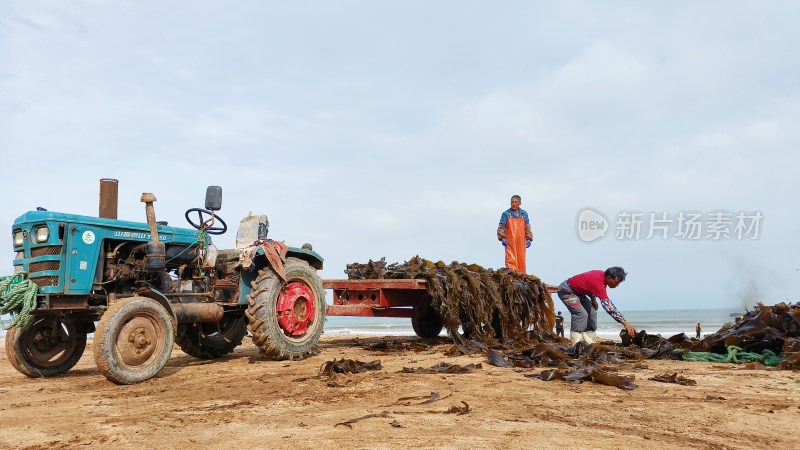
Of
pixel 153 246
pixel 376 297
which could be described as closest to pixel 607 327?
pixel 376 297

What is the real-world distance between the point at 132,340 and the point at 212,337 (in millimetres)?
2334

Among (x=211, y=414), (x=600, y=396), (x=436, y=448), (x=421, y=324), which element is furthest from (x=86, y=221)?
(x=421, y=324)

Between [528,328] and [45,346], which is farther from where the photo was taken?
[528,328]

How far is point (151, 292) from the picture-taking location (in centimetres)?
564

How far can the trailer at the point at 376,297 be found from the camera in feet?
25.1

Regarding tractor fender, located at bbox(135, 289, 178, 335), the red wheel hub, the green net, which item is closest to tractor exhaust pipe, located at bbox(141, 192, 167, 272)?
tractor fender, located at bbox(135, 289, 178, 335)

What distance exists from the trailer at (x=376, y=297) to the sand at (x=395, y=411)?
179 centimetres

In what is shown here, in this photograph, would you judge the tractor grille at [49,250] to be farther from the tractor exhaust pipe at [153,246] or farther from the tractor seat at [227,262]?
the tractor seat at [227,262]

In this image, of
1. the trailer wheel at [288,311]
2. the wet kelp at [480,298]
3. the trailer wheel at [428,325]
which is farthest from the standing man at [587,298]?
the trailer wheel at [288,311]

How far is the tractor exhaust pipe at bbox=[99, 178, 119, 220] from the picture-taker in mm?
6211

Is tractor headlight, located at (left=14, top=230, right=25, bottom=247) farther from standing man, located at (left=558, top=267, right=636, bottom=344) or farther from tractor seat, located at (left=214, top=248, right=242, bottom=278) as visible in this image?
standing man, located at (left=558, top=267, right=636, bottom=344)

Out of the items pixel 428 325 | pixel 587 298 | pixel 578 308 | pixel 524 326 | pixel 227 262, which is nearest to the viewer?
pixel 227 262

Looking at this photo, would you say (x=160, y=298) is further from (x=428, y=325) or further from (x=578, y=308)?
(x=578, y=308)

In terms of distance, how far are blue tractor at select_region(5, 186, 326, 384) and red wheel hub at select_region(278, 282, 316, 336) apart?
0.04 feet
